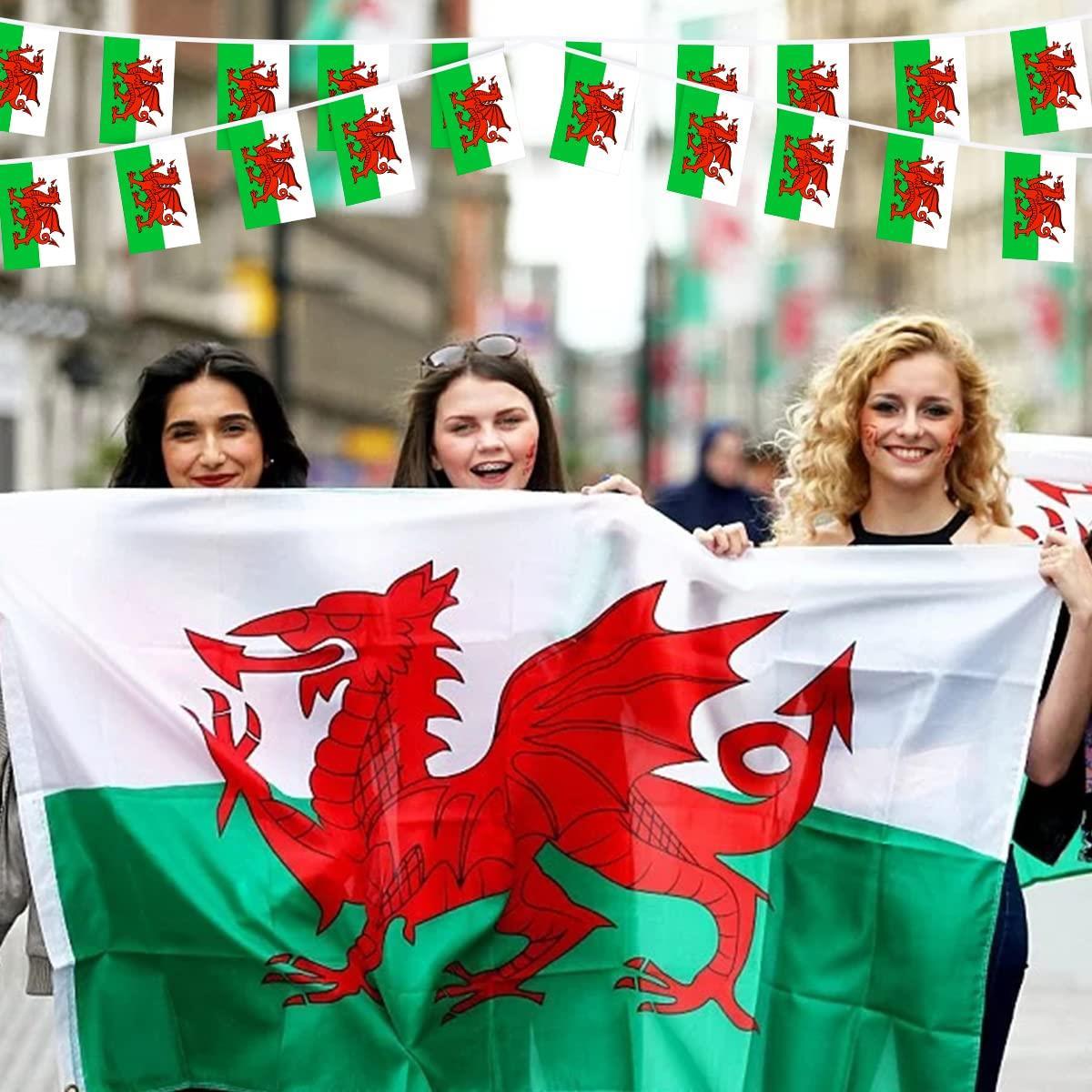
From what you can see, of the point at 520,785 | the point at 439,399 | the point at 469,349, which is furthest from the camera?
the point at 469,349

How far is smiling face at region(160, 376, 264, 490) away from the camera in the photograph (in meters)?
5.24

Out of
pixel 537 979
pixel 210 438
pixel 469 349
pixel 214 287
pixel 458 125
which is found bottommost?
pixel 537 979

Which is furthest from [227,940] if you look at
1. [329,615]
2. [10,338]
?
[10,338]

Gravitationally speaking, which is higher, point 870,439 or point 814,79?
point 814,79

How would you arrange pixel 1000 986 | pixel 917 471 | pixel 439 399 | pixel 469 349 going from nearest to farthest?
pixel 1000 986, pixel 917 471, pixel 439 399, pixel 469 349

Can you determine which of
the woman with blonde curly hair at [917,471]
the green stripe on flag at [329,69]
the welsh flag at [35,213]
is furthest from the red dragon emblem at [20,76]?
the woman with blonde curly hair at [917,471]

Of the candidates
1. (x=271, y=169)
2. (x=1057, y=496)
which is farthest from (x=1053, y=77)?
(x=271, y=169)

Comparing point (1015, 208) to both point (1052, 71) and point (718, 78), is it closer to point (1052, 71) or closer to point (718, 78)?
point (1052, 71)

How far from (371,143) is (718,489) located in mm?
6267

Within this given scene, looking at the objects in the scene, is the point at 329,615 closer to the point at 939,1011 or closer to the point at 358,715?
the point at 358,715

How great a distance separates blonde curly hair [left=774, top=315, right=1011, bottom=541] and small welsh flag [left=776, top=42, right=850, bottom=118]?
798 millimetres

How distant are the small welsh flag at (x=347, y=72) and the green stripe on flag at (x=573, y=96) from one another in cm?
41

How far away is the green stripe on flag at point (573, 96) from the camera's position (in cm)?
598

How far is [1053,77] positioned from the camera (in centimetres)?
593
